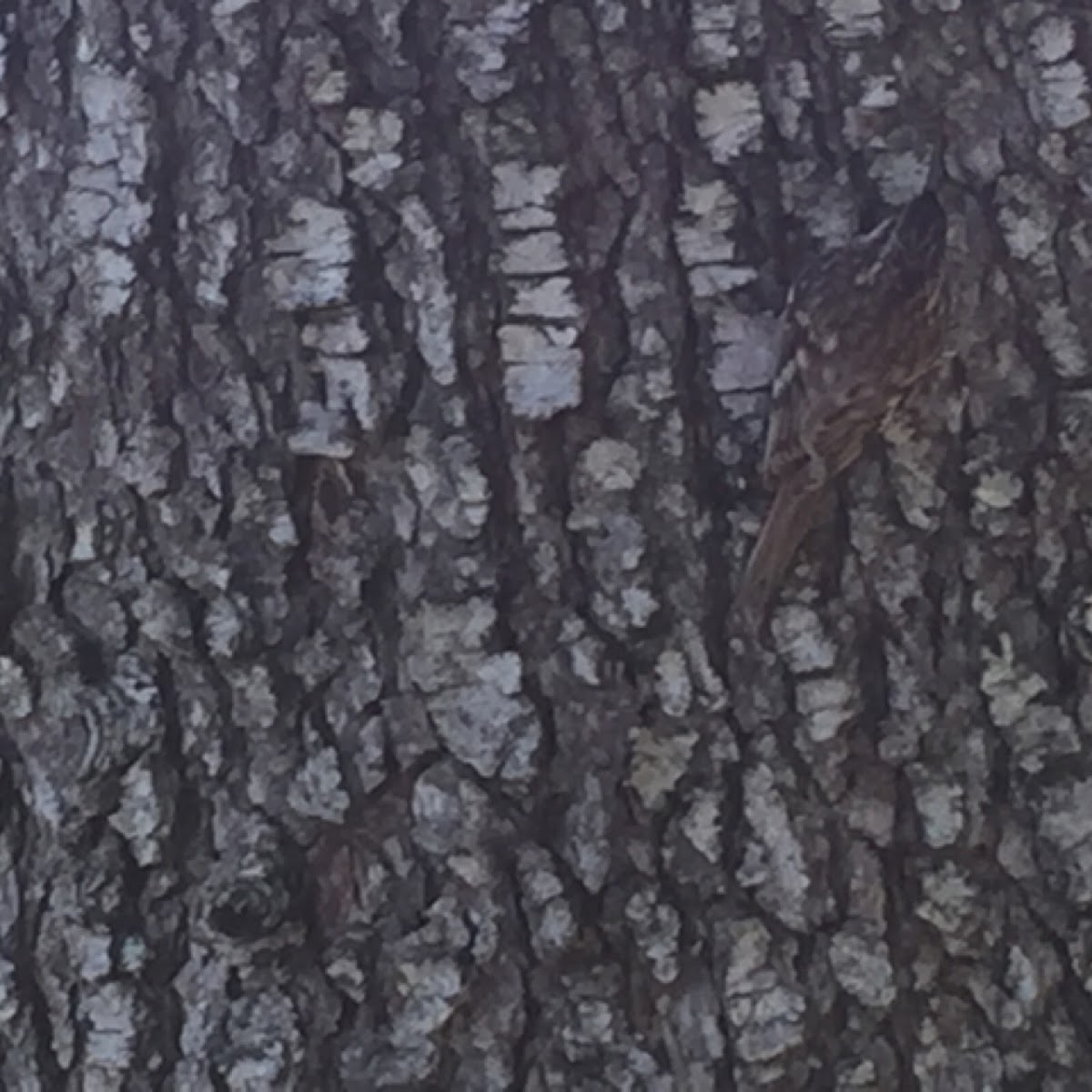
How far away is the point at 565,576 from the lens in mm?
1354

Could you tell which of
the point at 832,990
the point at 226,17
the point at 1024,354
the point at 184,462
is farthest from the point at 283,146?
the point at 832,990

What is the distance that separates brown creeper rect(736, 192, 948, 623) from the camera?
1.33 metres

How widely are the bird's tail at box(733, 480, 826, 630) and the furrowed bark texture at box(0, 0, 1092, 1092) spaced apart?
1cm

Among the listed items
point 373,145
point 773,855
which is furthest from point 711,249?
point 773,855

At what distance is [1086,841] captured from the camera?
137cm

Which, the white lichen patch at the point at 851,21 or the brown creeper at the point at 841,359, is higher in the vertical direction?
the white lichen patch at the point at 851,21

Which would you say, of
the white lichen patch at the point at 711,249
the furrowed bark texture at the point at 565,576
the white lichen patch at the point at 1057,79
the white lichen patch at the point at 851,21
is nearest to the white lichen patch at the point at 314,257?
the furrowed bark texture at the point at 565,576

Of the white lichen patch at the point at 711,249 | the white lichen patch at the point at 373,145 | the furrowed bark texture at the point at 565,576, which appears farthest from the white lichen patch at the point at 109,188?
the white lichen patch at the point at 711,249

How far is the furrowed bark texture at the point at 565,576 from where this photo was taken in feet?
4.44

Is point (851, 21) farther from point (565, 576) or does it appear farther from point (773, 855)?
point (773, 855)

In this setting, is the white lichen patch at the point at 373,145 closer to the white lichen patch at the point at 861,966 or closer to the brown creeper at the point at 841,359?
the brown creeper at the point at 841,359

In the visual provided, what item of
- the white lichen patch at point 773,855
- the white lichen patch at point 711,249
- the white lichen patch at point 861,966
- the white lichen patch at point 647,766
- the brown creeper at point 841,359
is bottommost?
the white lichen patch at point 861,966

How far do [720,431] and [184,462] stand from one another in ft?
1.00

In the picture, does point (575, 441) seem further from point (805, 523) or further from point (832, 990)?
point (832, 990)
